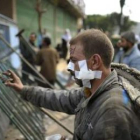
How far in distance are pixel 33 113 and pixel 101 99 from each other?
9.99 ft

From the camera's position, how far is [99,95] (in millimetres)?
1638

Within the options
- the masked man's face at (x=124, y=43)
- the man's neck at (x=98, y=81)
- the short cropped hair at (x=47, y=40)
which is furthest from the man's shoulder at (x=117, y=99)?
the short cropped hair at (x=47, y=40)

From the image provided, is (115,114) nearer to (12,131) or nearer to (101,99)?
(101,99)

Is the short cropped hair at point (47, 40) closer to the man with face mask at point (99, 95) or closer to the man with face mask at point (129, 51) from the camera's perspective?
the man with face mask at point (129, 51)

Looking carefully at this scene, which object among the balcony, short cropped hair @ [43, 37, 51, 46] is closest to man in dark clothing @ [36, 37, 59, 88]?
short cropped hair @ [43, 37, 51, 46]

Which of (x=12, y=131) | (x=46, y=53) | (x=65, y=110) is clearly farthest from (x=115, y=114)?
(x=46, y=53)

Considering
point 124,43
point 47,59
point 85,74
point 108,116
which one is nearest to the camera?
point 108,116

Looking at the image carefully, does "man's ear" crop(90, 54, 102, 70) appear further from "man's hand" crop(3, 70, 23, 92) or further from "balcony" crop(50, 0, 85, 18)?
"balcony" crop(50, 0, 85, 18)

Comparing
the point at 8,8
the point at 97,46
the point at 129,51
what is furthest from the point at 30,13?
the point at 97,46

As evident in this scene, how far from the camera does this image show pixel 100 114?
153cm

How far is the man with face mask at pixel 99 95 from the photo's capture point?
147 centimetres

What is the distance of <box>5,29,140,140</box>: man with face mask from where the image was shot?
1473mm

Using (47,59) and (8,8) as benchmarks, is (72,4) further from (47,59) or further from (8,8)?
(47,59)

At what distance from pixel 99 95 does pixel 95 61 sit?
0.20m
